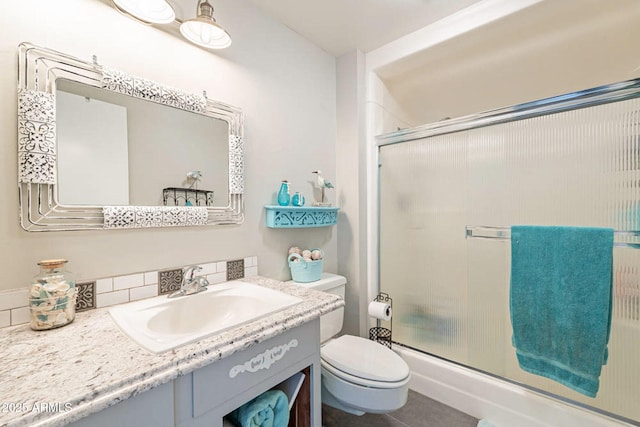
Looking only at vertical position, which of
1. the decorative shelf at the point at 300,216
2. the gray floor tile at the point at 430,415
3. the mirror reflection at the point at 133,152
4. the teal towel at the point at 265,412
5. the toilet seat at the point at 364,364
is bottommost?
the gray floor tile at the point at 430,415

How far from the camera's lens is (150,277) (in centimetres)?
112

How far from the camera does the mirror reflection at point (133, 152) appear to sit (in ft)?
3.14

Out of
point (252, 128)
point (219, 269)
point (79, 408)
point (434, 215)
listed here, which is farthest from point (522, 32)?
point (79, 408)

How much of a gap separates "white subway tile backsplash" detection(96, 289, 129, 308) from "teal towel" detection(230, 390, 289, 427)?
598 mm

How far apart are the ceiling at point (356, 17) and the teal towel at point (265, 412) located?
1.91 meters

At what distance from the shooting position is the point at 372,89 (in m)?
2.02

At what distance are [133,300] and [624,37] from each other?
3.09m

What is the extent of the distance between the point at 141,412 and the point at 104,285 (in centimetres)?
60

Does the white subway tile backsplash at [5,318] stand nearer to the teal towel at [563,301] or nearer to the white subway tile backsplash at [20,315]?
the white subway tile backsplash at [20,315]

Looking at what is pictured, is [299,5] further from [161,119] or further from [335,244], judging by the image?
[335,244]

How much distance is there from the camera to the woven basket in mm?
1583

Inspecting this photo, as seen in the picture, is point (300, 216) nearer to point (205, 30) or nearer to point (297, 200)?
point (297, 200)

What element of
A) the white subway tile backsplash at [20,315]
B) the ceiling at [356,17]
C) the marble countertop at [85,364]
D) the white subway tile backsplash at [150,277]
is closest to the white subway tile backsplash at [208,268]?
the white subway tile backsplash at [150,277]

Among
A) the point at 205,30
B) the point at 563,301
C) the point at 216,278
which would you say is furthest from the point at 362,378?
the point at 205,30
